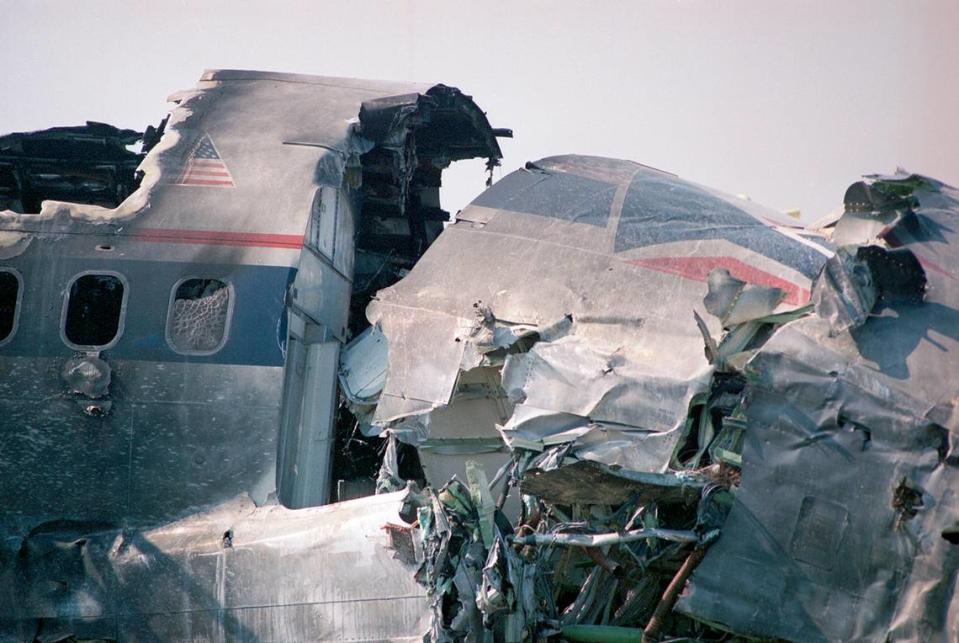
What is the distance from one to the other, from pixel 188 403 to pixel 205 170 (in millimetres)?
1865

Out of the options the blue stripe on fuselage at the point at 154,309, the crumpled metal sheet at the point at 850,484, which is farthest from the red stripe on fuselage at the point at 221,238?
the crumpled metal sheet at the point at 850,484

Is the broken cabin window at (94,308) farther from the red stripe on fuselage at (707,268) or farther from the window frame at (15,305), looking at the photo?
the red stripe on fuselage at (707,268)

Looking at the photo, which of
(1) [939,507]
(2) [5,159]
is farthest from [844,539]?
(2) [5,159]

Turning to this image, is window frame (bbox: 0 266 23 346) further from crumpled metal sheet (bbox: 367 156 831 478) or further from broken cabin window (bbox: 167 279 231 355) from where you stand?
crumpled metal sheet (bbox: 367 156 831 478)

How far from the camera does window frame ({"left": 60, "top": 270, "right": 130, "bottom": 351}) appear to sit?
8.14 meters

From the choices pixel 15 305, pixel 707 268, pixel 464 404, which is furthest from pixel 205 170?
pixel 707 268

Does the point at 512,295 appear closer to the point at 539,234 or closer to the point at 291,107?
the point at 539,234

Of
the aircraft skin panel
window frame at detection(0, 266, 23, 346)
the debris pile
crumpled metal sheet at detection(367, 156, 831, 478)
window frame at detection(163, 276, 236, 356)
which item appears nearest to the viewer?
the debris pile

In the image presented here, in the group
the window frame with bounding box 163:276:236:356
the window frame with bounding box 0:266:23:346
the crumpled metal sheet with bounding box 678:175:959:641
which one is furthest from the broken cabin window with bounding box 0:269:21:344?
the crumpled metal sheet with bounding box 678:175:959:641

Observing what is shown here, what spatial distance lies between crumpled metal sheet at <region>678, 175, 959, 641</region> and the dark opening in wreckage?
2 centimetres

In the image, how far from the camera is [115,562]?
307 inches

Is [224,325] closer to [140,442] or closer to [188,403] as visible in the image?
[188,403]

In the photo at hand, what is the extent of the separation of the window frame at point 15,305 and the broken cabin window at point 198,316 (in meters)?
1.09

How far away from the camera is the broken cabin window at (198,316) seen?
811 centimetres
